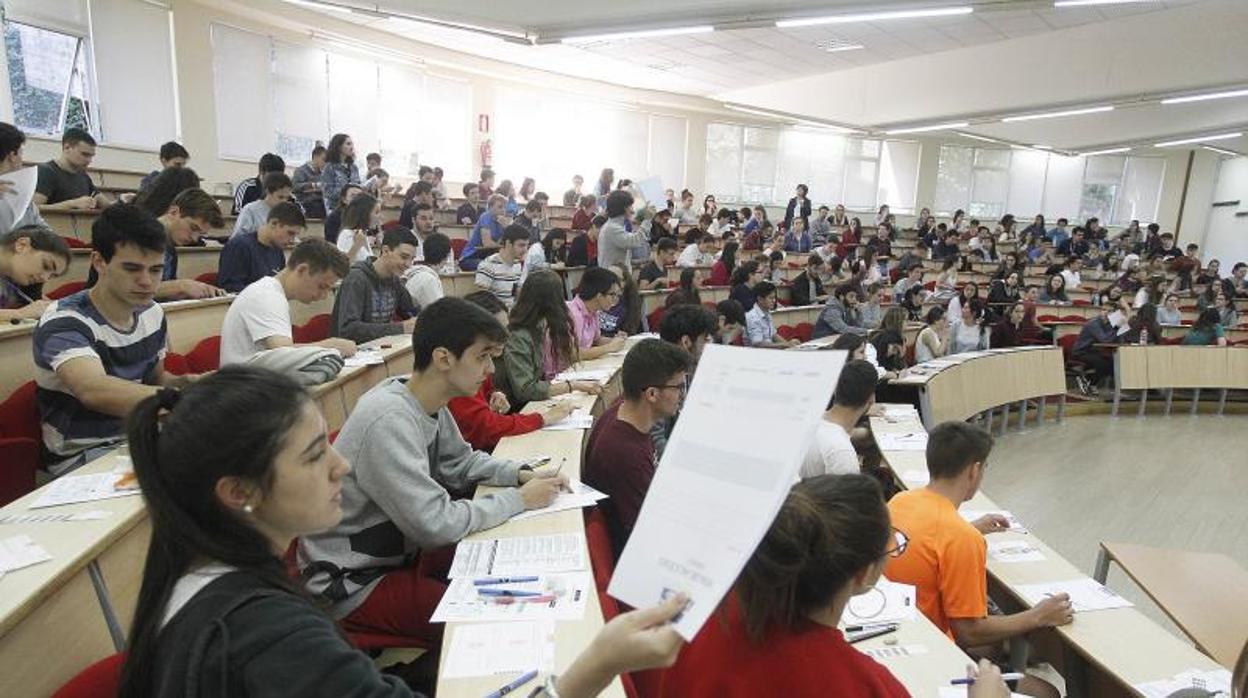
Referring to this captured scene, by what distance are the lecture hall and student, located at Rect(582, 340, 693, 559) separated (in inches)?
0.7

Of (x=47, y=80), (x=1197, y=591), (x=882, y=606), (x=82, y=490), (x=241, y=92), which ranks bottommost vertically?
(x=1197, y=591)

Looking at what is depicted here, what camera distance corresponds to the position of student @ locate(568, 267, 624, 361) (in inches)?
191

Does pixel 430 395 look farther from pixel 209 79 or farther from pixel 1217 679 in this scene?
pixel 209 79

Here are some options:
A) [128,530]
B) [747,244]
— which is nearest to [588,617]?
[128,530]

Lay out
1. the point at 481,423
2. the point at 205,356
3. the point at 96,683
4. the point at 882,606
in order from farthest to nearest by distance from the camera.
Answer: the point at 205,356
the point at 481,423
the point at 882,606
the point at 96,683

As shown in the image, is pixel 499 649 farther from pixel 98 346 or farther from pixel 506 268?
pixel 506 268

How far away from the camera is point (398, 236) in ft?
14.5

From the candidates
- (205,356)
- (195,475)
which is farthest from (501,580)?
(205,356)

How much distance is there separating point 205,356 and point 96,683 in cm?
255

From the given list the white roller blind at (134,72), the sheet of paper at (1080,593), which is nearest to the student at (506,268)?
the sheet of paper at (1080,593)

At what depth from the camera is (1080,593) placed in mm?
2443

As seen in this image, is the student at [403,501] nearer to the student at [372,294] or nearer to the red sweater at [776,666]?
the red sweater at [776,666]

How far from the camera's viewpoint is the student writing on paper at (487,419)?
2936mm

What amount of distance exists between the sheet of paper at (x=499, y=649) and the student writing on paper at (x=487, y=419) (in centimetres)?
135
